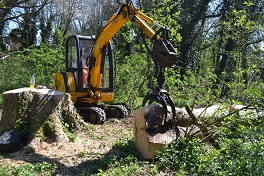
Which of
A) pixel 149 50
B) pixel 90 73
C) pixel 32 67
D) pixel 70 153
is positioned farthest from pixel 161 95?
pixel 32 67

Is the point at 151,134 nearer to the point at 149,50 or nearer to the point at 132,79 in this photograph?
the point at 149,50

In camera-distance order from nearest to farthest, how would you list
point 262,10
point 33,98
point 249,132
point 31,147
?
point 249,132 < point 31,147 < point 33,98 < point 262,10

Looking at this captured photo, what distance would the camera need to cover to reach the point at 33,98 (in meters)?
6.45

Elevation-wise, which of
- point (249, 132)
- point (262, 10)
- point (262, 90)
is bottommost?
point (249, 132)

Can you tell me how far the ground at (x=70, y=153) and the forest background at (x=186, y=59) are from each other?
4.71ft

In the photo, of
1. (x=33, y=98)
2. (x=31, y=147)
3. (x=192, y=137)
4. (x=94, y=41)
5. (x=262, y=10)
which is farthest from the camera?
(x=262, y=10)

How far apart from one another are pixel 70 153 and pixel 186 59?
Result: 13402mm

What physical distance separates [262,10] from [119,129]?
11.6m

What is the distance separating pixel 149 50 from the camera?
18.5ft

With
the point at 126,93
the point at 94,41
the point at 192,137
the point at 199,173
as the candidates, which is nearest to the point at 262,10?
the point at 126,93

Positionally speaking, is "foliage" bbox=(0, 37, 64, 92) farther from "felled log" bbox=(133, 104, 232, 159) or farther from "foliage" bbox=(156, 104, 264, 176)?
"foliage" bbox=(156, 104, 264, 176)

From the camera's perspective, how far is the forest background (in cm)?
425

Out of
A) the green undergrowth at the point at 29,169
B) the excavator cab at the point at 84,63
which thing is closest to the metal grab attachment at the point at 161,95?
the green undergrowth at the point at 29,169

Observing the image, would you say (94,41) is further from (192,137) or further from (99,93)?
(192,137)
